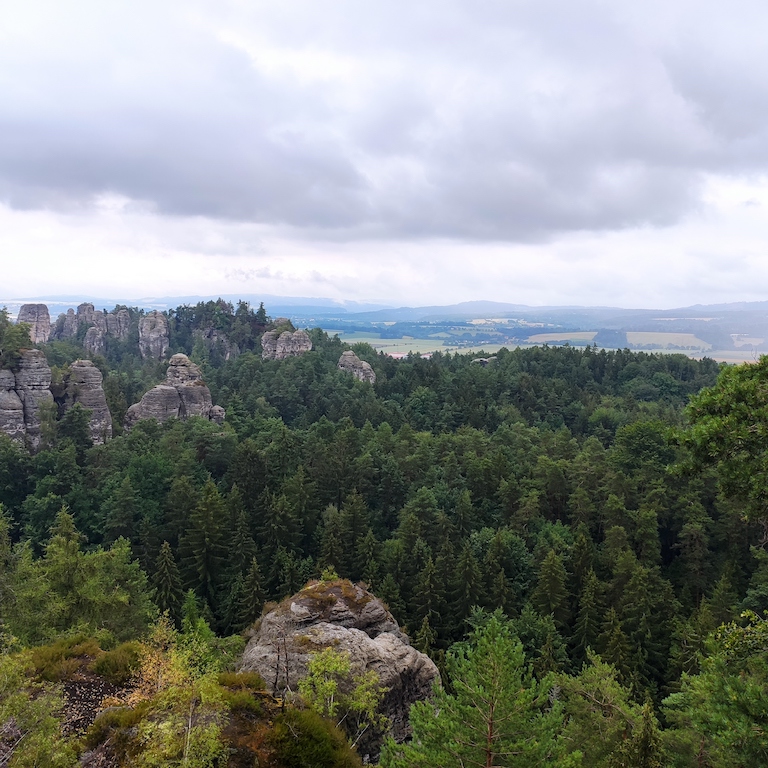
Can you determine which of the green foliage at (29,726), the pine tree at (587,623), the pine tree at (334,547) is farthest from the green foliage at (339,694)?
the pine tree at (587,623)

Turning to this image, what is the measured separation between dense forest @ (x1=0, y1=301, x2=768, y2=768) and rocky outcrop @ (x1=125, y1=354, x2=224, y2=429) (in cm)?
382

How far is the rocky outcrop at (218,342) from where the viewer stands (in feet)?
354

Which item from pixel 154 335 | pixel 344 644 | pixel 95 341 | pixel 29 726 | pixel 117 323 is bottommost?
pixel 344 644

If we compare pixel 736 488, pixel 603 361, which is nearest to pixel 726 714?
pixel 736 488

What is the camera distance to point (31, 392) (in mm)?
52688

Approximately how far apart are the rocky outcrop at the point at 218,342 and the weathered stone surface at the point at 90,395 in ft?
162

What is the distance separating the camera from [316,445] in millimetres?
49562

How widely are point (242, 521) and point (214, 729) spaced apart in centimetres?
2936

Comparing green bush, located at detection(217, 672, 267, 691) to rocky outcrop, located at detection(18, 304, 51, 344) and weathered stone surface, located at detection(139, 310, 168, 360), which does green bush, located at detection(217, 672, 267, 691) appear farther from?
rocky outcrop, located at detection(18, 304, 51, 344)

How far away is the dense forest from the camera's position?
1137 cm

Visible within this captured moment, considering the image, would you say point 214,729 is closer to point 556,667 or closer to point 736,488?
point 736,488

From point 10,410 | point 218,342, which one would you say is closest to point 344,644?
point 10,410

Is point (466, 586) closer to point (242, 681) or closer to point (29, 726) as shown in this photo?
point (242, 681)

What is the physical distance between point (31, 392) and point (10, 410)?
8.56 ft
